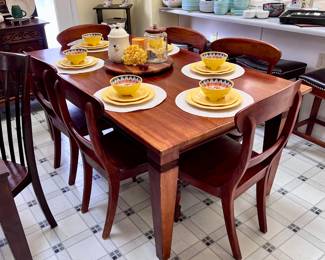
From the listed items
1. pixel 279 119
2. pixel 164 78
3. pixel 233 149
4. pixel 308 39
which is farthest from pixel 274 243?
pixel 308 39

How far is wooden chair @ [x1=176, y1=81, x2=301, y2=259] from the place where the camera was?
1036 mm

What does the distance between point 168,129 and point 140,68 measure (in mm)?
654

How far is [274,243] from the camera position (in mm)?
1539

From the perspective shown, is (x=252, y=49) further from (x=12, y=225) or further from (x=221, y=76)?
(x=12, y=225)

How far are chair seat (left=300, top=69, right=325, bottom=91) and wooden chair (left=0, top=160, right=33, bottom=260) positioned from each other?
6.06 feet

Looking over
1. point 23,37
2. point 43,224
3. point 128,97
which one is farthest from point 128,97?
point 23,37

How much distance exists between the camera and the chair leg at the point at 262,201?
147 centimetres

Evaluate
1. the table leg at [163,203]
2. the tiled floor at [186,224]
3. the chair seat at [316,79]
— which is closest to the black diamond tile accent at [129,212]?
the tiled floor at [186,224]

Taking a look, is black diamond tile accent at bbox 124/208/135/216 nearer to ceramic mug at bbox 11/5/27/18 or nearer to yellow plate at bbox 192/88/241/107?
yellow plate at bbox 192/88/241/107

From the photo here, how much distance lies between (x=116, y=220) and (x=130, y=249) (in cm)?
22

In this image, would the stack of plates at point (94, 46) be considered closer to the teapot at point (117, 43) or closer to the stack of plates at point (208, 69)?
the teapot at point (117, 43)

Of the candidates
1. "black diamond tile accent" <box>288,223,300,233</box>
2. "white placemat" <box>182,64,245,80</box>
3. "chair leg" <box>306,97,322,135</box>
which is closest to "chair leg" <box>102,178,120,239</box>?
"white placemat" <box>182,64,245,80</box>

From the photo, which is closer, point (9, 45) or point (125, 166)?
point (125, 166)

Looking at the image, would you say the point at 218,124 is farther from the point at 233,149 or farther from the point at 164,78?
the point at 164,78
